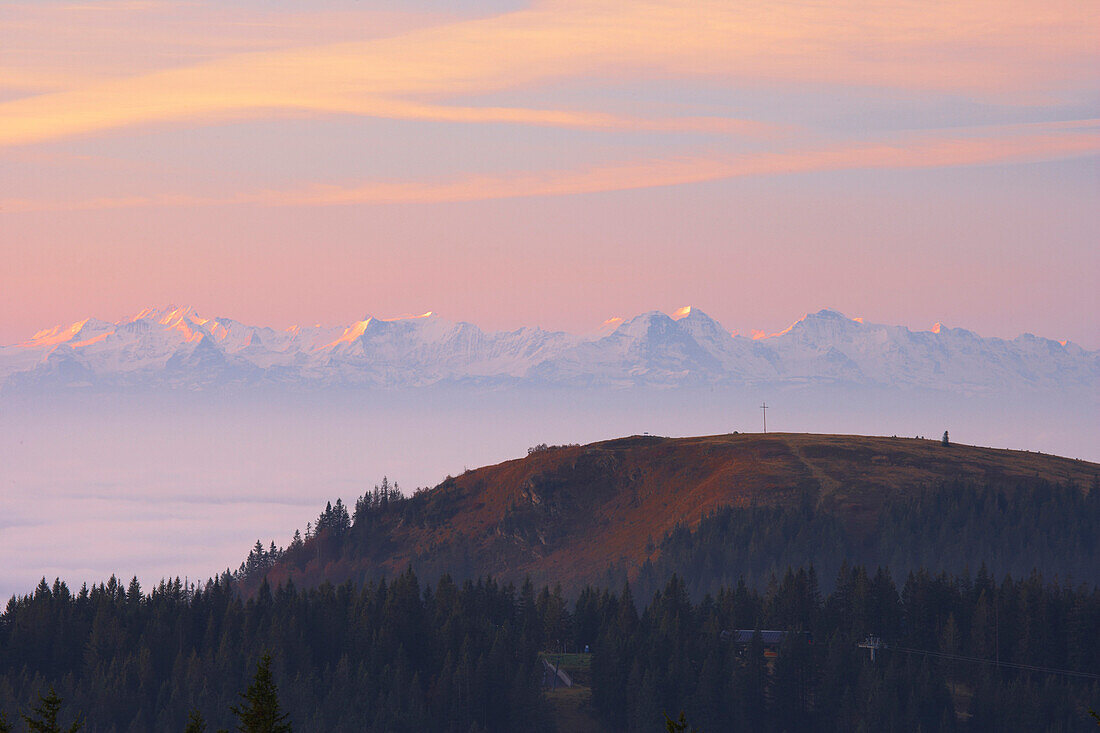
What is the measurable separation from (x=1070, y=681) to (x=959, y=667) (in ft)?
44.6

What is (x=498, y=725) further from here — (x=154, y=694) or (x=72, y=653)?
(x=72, y=653)

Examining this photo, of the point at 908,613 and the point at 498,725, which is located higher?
the point at 908,613

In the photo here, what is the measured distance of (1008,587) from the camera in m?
196

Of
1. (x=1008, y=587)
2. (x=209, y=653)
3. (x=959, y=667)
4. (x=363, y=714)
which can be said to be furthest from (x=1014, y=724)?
(x=209, y=653)

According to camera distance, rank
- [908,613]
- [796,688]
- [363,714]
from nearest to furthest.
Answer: [363,714], [796,688], [908,613]

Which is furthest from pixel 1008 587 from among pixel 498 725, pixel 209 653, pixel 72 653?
pixel 72 653

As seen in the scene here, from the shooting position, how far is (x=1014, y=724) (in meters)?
171

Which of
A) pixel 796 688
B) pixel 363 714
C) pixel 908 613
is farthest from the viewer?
pixel 908 613

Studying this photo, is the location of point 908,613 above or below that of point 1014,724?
above

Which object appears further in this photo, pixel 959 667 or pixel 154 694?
pixel 959 667

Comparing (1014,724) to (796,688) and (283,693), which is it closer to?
(796,688)

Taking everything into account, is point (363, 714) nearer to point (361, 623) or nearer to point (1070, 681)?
point (361, 623)

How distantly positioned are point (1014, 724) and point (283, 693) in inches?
3379

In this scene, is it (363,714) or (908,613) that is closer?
(363,714)
